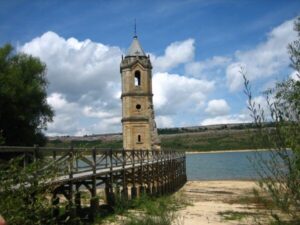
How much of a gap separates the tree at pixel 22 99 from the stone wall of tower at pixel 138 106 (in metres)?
12.5

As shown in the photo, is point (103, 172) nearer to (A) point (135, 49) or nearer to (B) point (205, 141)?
(A) point (135, 49)

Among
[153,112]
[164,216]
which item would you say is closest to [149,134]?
[153,112]

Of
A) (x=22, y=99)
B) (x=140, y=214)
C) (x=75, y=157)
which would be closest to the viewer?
(x=75, y=157)

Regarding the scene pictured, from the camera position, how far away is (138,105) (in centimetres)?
4322

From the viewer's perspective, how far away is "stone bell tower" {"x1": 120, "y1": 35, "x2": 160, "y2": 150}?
140 ft

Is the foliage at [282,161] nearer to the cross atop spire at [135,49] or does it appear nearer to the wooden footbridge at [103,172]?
the wooden footbridge at [103,172]

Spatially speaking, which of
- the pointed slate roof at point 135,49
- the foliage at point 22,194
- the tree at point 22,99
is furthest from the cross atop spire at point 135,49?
the foliage at point 22,194

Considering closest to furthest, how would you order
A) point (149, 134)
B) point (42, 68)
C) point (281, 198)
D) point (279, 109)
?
point (281, 198), point (279, 109), point (42, 68), point (149, 134)

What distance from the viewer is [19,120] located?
92.2 feet

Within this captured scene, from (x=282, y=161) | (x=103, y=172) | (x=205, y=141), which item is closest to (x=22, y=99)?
(x=103, y=172)

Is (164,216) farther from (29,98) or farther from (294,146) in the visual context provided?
(29,98)

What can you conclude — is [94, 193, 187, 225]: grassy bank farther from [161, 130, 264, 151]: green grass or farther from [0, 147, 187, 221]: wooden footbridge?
[161, 130, 264, 151]: green grass

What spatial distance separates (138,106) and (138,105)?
0.32 feet

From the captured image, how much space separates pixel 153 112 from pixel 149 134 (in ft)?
7.79
